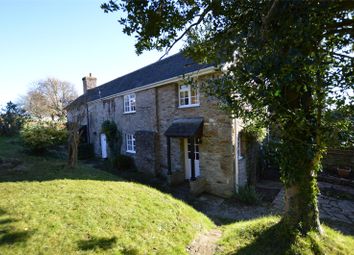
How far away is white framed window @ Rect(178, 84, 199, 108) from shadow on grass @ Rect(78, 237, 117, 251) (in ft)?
27.3

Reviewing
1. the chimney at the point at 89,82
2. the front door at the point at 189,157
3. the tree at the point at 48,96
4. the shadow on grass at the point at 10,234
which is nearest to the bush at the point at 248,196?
the front door at the point at 189,157

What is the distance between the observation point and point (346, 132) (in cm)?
445

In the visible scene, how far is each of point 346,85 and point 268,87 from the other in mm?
1273

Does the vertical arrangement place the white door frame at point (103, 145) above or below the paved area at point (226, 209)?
above

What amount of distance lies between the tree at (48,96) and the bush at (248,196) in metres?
41.9

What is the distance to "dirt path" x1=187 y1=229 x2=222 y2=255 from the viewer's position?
5637 mm

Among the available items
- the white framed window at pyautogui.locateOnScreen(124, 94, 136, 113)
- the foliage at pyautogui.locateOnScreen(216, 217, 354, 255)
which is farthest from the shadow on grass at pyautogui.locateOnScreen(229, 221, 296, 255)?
the white framed window at pyautogui.locateOnScreen(124, 94, 136, 113)

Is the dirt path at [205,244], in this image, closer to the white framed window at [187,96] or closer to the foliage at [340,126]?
the foliage at [340,126]

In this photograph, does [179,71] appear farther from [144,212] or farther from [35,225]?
[35,225]

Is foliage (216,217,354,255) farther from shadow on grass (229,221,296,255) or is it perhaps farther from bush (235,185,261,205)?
bush (235,185,261,205)

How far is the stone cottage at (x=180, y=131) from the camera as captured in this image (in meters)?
10.9

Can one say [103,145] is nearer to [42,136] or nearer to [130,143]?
[130,143]

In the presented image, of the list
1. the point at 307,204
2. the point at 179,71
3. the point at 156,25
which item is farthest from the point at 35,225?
the point at 179,71

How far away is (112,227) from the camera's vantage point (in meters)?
5.81
